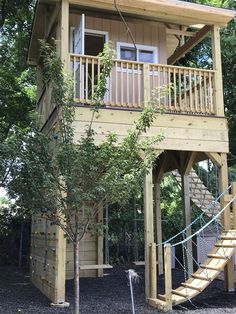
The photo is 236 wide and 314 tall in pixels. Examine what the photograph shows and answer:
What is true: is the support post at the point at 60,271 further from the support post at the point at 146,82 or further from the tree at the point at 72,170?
the support post at the point at 146,82

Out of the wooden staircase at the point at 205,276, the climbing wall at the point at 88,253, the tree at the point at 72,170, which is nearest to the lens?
the tree at the point at 72,170

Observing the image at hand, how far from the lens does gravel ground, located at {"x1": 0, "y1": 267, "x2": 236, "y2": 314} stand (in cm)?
755

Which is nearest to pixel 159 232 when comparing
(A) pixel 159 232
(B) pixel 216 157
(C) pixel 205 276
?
(A) pixel 159 232

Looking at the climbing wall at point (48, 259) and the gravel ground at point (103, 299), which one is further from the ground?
the climbing wall at point (48, 259)

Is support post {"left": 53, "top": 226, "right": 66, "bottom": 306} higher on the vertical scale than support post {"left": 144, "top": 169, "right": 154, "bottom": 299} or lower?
lower

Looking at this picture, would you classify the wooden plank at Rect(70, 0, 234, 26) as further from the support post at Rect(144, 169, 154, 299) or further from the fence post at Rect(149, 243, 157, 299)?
the fence post at Rect(149, 243, 157, 299)

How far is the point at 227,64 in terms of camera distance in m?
16.0

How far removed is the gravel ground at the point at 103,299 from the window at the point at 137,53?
5.66 metres

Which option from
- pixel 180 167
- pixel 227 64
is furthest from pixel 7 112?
pixel 227 64

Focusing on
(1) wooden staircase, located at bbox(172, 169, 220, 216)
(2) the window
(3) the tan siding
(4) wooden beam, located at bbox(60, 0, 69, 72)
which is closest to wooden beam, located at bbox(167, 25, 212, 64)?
(3) the tan siding

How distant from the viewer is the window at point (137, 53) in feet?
35.6

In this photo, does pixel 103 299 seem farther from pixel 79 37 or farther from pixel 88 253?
pixel 79 37

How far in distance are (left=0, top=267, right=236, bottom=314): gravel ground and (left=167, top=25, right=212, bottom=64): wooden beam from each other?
20.2ft

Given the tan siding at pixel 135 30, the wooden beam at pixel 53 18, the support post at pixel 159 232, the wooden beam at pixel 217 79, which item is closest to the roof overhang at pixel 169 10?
the wooden beam at pixel 53 18
